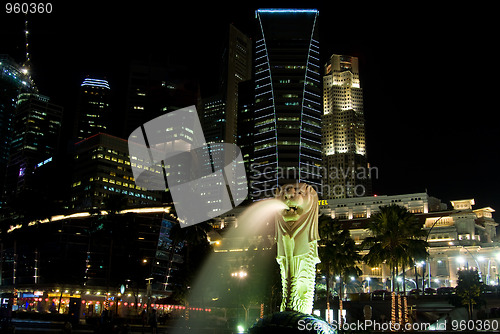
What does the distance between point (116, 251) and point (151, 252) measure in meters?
10.2

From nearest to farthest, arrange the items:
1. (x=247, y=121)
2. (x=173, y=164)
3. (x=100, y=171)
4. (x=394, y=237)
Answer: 1. (x=394, y=237)
2. (x=100, y=171)
3. (x=173, y=164)
4. (x=247, y=121)

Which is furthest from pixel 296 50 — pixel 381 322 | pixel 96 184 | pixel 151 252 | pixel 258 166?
pixel 381 322

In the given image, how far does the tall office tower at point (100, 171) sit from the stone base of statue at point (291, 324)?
135082 mm

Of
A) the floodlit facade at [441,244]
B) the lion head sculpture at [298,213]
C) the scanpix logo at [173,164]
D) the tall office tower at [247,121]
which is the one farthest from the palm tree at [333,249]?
the tall office tower at [247,121]

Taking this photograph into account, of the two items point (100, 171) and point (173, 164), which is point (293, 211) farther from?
point (173, 164)

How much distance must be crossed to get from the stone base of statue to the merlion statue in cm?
137

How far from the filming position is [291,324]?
14.5m

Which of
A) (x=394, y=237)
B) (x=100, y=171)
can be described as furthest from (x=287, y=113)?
(x=394, y=237)

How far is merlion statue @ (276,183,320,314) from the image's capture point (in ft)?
54.2

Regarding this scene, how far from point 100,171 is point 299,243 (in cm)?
13929

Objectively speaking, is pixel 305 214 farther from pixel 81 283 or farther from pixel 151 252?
pixel 151 252

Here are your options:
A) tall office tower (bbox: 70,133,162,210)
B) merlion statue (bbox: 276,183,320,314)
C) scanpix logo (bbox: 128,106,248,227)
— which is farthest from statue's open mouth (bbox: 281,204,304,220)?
scanpix logo (bbox: 128,106,248,227)

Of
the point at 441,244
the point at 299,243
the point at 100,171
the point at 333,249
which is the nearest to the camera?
the point at 299,243

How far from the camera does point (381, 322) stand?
4294cm
